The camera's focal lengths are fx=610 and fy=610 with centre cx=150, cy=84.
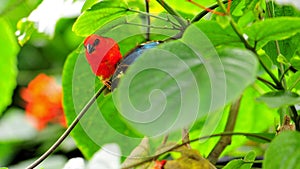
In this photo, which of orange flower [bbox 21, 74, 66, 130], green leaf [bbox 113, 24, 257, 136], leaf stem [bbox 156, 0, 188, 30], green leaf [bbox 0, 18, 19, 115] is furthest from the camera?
orange flower [bbox 21, 74, 66, 130]

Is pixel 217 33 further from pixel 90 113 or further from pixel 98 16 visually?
pixel 90 113

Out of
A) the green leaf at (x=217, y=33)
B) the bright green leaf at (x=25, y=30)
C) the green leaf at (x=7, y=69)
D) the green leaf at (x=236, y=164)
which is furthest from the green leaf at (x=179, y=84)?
the green leaf at (x=7, y=69)

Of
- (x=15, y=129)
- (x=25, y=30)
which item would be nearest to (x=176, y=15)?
(x=25, y=30)

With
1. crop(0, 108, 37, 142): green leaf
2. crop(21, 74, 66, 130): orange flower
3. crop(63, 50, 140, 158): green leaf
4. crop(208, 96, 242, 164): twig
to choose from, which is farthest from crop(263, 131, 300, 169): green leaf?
crop(0, 108, 37, 142): green leaf

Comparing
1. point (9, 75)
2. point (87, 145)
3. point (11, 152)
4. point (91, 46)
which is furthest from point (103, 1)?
point (11, 152)

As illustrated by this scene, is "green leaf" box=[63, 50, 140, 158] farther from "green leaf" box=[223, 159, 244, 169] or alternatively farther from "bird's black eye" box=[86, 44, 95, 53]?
"green leaf" box=[223, 159, 244, 169]
